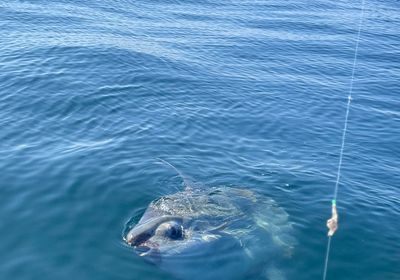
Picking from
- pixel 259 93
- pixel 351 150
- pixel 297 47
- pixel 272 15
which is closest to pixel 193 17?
pixel 272 15

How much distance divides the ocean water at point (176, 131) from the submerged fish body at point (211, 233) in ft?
1.91

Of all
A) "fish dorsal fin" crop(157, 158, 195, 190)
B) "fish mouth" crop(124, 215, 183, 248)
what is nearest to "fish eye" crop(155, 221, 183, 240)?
"fish mouth" crop(124, 215, 183, 248)

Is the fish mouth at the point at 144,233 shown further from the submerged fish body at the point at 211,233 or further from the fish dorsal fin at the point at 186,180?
the fish dorsal fin at the point at 186,180

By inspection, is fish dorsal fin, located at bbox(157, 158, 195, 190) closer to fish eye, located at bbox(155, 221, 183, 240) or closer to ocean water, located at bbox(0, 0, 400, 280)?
ocean water, located at bbox(0, 0, 400, 280)

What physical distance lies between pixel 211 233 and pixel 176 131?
989 cm

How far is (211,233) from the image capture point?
18453 mm

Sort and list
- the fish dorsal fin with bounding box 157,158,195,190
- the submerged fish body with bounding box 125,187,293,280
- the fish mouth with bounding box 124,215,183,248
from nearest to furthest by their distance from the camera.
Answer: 1. the submerged fish body with bounding box 125,187,293,280
2. the fish mouth with bounding box 124,215,183,248
3. the fish dorsal fin with bounding box 157,158,195,190

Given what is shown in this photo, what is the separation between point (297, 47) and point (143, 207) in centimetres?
2895

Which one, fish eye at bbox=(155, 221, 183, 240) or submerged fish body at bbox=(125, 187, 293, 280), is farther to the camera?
fish eye at bbox=(155, 221, 183, 240)

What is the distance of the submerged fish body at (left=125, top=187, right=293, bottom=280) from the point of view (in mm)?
16812

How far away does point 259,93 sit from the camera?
3391 centimetres

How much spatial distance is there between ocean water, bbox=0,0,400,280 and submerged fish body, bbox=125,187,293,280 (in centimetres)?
58

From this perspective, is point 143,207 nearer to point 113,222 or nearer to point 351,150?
point 113,222

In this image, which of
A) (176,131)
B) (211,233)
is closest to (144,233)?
(211,233)
